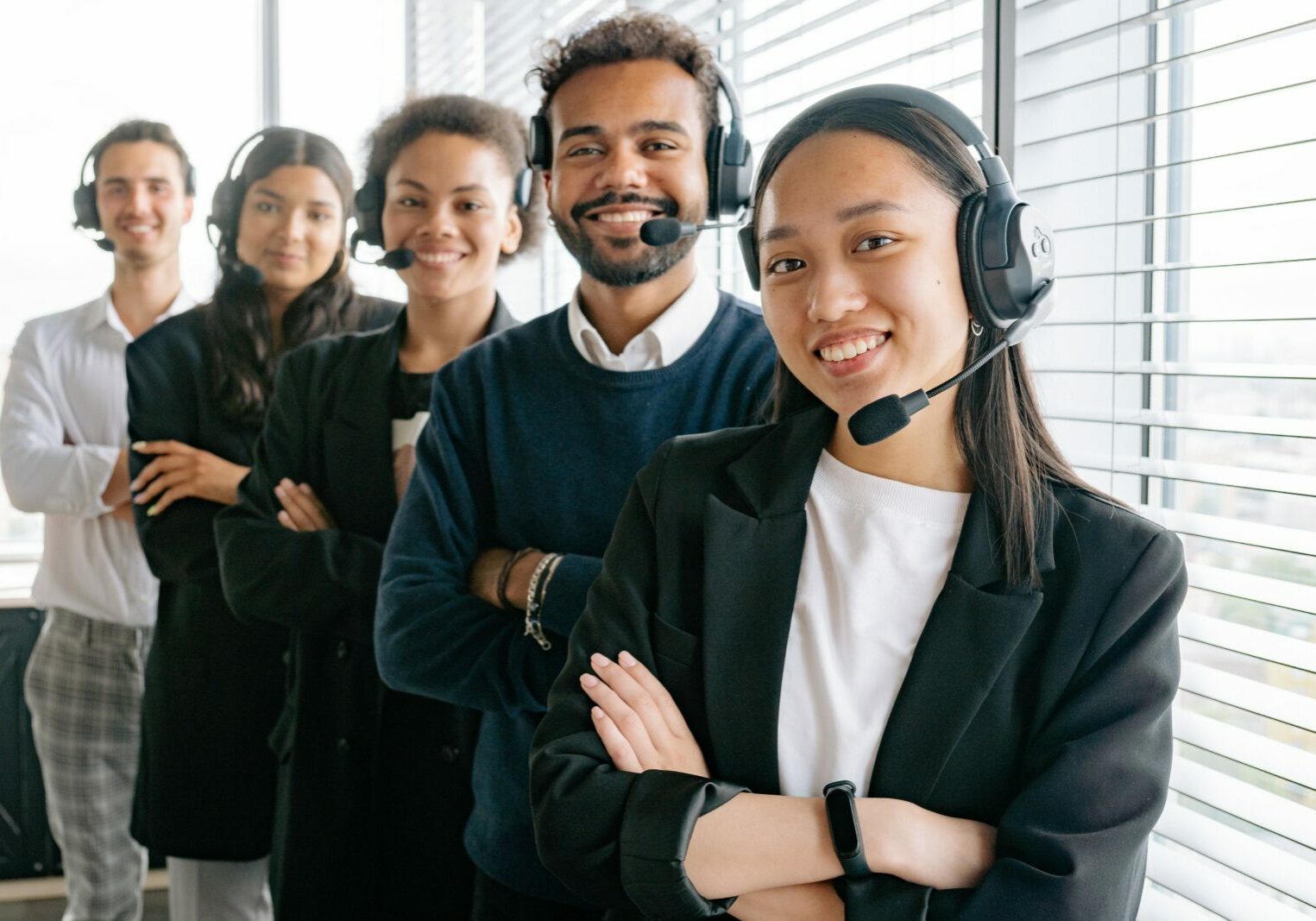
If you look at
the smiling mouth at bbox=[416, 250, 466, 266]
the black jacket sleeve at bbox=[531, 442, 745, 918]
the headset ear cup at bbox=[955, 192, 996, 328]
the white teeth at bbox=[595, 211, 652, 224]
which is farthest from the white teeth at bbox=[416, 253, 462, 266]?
the headset ear cup at bbox=[955, 192, 996, 328]

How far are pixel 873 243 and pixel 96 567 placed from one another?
7.90ft

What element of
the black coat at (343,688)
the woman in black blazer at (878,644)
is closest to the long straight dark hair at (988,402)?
the woman in black blazer at (878,644)

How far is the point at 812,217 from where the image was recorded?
105 cm

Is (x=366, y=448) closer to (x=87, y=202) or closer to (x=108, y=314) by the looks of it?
(x=108, y=314)

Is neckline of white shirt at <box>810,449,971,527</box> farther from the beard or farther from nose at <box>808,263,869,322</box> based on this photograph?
the beard

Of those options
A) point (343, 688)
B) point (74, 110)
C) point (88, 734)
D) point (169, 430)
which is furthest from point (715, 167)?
point (74, 110)

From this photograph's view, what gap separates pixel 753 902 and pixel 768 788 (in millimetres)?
100

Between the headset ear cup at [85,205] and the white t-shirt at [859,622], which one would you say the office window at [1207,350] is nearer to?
the white t-shirt at [859,622]

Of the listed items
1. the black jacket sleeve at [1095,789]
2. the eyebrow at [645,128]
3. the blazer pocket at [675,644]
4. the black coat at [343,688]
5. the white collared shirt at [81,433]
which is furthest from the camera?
the white collared shirt at [81,433]

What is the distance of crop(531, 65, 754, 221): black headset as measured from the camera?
1.54 metres

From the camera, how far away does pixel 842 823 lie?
38.3 inches

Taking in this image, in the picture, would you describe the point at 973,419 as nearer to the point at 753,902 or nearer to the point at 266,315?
Answer: the point at 753,902

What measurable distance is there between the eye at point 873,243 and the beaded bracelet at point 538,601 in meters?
0.61

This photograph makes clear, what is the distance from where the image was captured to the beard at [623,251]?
153 centimetres
